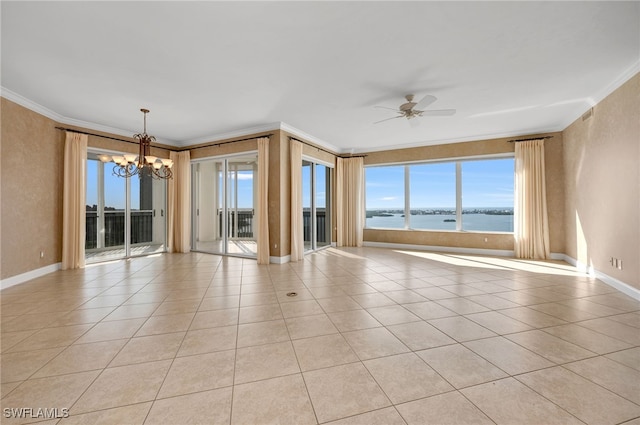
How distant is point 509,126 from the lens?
546 cm

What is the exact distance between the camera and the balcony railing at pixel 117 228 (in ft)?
19.9

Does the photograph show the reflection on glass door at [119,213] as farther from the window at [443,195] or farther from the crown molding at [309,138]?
the window at [443,195]

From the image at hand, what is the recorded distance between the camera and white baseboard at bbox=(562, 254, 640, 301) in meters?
3.31

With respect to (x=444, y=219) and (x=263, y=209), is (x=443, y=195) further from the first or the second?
(x=263, y=209)

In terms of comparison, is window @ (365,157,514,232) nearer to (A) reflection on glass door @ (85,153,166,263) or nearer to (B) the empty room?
(B) the empty room

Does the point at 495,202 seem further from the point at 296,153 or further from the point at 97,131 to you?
the point at 97,131

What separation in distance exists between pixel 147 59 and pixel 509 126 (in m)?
6.40

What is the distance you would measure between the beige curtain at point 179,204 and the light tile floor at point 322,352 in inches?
105

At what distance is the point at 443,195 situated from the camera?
7000 mm

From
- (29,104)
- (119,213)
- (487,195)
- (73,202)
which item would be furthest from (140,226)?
(487,195)

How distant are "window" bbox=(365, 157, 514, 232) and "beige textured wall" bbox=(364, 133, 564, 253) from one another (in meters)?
0.22

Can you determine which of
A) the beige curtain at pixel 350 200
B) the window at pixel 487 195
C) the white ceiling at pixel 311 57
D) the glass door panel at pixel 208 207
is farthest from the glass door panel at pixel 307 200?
the window at pixel 487 195

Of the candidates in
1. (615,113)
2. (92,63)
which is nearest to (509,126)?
(615,113)

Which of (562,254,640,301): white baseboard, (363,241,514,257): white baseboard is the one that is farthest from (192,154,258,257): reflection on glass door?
(562,254,640,301): white baseboard
